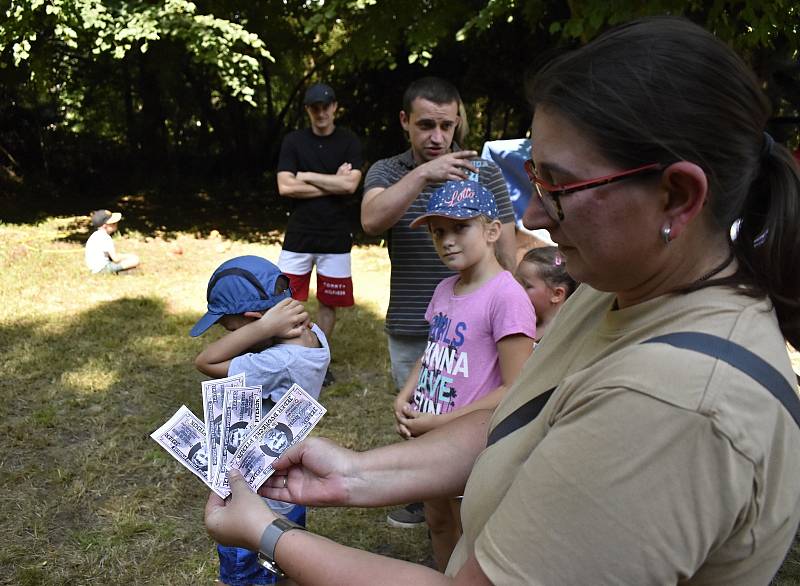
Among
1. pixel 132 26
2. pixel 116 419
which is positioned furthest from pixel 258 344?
pixel 132 26

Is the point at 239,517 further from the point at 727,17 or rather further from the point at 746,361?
the point at 727,17

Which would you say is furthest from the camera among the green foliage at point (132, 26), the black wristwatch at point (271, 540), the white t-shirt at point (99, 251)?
the green foliage at point (132, 26)

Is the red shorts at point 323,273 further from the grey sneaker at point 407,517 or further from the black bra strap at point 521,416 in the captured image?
the black bra strap at point 521,416

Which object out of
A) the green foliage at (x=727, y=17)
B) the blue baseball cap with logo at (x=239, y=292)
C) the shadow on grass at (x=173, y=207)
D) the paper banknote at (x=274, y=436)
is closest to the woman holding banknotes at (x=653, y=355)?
the paper banknote at (x=274, y=436)

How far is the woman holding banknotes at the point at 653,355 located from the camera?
852mm

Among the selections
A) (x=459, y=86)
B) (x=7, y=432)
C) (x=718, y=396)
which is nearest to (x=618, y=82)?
(x=718, y=396)

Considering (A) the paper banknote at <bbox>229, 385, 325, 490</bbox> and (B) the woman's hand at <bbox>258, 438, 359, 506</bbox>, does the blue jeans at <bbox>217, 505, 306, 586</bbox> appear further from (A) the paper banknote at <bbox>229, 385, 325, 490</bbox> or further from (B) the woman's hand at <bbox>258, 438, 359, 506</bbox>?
(B) the woman's hand at <bbox>258, 438, 359, 506</bbox>

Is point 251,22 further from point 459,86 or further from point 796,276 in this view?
point 796,276

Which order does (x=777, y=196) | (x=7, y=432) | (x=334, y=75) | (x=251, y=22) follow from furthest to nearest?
(x=334, y=75) < (x=251, y=22) < (x=7, y=432) < (x=777, y=196)

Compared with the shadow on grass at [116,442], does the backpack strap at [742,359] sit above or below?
above

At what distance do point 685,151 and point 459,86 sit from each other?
12.8 m

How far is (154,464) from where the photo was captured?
4184 mm

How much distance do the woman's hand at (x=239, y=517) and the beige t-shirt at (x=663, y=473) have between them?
1.82 feet

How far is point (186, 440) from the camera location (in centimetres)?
191
